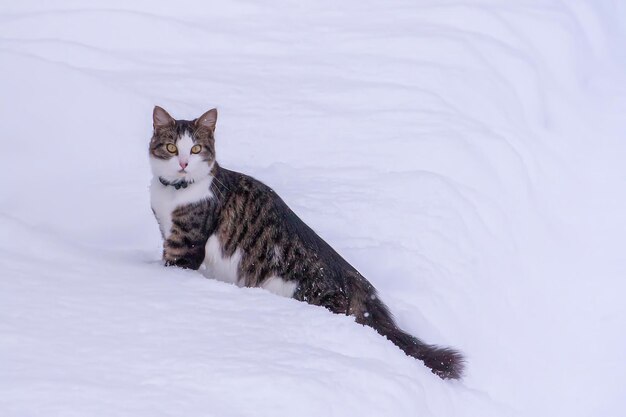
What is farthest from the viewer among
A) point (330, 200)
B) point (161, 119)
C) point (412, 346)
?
point (330, 200)

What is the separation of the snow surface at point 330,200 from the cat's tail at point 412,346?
79mm

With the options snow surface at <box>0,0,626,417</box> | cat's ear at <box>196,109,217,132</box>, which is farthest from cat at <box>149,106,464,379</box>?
snow surface at <box>0,0,626,417</box>

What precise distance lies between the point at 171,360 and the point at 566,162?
14.8 feet

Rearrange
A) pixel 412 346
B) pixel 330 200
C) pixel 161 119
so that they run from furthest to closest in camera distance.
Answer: pixel 330 200, pixel 161 119, pixel 412 346

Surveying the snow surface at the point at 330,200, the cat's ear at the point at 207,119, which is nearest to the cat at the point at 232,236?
the cat's ear at the point at 207,119

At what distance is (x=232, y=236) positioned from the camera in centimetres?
411

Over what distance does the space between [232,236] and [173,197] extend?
298mm

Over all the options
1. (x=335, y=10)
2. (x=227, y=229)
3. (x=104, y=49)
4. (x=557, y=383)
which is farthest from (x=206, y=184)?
(x=335, y=10)

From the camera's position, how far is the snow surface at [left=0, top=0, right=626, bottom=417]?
288 centimetres

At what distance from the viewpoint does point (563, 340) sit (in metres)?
4.69

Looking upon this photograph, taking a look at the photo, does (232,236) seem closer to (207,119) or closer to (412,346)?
(207,119)

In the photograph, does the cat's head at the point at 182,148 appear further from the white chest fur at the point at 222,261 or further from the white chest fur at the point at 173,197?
the white chest fur at the point at 222,261

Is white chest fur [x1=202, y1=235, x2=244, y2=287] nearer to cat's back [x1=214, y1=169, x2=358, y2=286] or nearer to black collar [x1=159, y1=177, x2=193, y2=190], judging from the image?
cat's back [x1=214, y1=169, x2=358, y2=286]

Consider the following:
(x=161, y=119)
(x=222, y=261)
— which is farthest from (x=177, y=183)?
(x=222, y=261)
